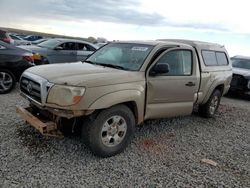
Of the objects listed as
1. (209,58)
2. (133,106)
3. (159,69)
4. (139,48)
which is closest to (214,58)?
(209,58)

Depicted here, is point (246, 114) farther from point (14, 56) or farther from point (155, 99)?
point (14, 56)

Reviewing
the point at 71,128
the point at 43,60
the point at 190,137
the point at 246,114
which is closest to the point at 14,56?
the point at 43,60

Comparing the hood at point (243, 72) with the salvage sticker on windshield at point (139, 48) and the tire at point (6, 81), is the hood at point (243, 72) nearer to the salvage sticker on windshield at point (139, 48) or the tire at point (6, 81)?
the salvage sticker on windshield at point (139, 48)

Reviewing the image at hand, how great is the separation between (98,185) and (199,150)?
2306 mm

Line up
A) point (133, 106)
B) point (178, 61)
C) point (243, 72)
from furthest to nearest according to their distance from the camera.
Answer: point (243, 72), point (178, 61), point (133, 106)

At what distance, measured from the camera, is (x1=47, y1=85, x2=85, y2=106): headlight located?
4.04 m

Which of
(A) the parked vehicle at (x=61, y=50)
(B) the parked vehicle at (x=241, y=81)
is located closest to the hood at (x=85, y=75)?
(A) the parked vehicle at (x=61, y=50)

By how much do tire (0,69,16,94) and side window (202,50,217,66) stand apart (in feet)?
16.6

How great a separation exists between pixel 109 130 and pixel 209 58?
12.6ft

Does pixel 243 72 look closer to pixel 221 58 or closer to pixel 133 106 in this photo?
pixel 221 58

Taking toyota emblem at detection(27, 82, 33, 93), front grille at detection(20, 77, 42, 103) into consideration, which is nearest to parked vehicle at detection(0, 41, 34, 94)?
front grille at detection(20, 77, 42, 103)

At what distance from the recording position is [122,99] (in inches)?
175

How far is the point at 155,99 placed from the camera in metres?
5.17

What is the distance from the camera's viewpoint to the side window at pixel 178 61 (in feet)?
18.0
